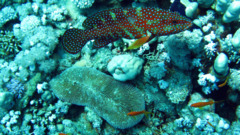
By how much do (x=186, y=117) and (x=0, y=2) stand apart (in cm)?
869

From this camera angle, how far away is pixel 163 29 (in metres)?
3.30

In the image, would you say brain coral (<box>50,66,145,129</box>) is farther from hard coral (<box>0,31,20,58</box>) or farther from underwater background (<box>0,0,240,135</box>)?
hard coral (<box>0,31,20,58</box>)

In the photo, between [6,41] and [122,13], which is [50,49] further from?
[122,13]

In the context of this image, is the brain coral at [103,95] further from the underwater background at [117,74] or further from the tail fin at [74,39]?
the tail fin at [74,39]

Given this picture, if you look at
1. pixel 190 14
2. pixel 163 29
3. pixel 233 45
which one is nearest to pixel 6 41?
pixel 163 29

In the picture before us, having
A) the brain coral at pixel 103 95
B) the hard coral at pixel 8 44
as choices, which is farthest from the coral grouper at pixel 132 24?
the hard coral at pixel 8 44

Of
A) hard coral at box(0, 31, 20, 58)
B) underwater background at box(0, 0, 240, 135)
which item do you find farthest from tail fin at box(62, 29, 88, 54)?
hard coral at box(0, 31, 20, 58)

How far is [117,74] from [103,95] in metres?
0.96

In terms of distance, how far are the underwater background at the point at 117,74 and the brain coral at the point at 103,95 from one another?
34mm

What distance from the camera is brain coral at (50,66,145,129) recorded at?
5.30 m

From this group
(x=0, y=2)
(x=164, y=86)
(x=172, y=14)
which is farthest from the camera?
(x=0, y=2)

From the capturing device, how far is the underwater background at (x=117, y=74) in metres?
4.54

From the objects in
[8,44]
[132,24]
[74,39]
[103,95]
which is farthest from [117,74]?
[8,44]

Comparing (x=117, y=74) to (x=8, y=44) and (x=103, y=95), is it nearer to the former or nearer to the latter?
(x=103, y=95)
